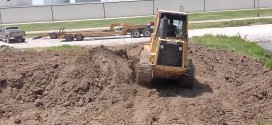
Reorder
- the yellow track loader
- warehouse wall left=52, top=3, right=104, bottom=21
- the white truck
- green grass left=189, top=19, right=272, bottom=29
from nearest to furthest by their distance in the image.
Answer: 1. the yellow track loader
2. the white truck
3. green grass left=189, top=19, right=272, bottom=29
4. warehouse wall left=52, top=3, right=104, bottom=21

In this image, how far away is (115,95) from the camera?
623 inches

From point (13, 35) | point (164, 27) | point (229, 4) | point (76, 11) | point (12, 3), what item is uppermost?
point (12, 3)

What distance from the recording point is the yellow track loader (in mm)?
16969

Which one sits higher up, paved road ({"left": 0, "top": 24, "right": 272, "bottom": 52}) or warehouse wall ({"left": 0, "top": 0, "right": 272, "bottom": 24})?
warehouse wall ({"left": 0, "top": 0, "right": 272, "bottom": 24})

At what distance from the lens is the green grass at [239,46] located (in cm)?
2580

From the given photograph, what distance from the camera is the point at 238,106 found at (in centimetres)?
1525

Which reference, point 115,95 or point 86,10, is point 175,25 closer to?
point 115,95

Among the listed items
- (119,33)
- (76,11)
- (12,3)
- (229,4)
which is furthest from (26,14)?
(119,33)

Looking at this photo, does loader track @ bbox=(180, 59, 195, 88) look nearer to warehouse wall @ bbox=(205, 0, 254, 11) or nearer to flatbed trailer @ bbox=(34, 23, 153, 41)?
flatbed trailer @ bbox=(34, 23, 153, 41)

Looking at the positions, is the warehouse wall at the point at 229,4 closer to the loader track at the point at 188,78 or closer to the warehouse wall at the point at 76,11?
the warehouse wall at the point at 76,11

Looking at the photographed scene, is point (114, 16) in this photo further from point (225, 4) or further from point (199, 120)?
point (199, 120)

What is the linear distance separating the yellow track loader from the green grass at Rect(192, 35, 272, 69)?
6.67 metres

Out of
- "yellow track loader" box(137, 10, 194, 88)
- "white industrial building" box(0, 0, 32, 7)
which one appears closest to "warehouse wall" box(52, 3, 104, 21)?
"white industrial building" box(0, 0, 32, 7)

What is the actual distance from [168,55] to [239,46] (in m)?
13.2
